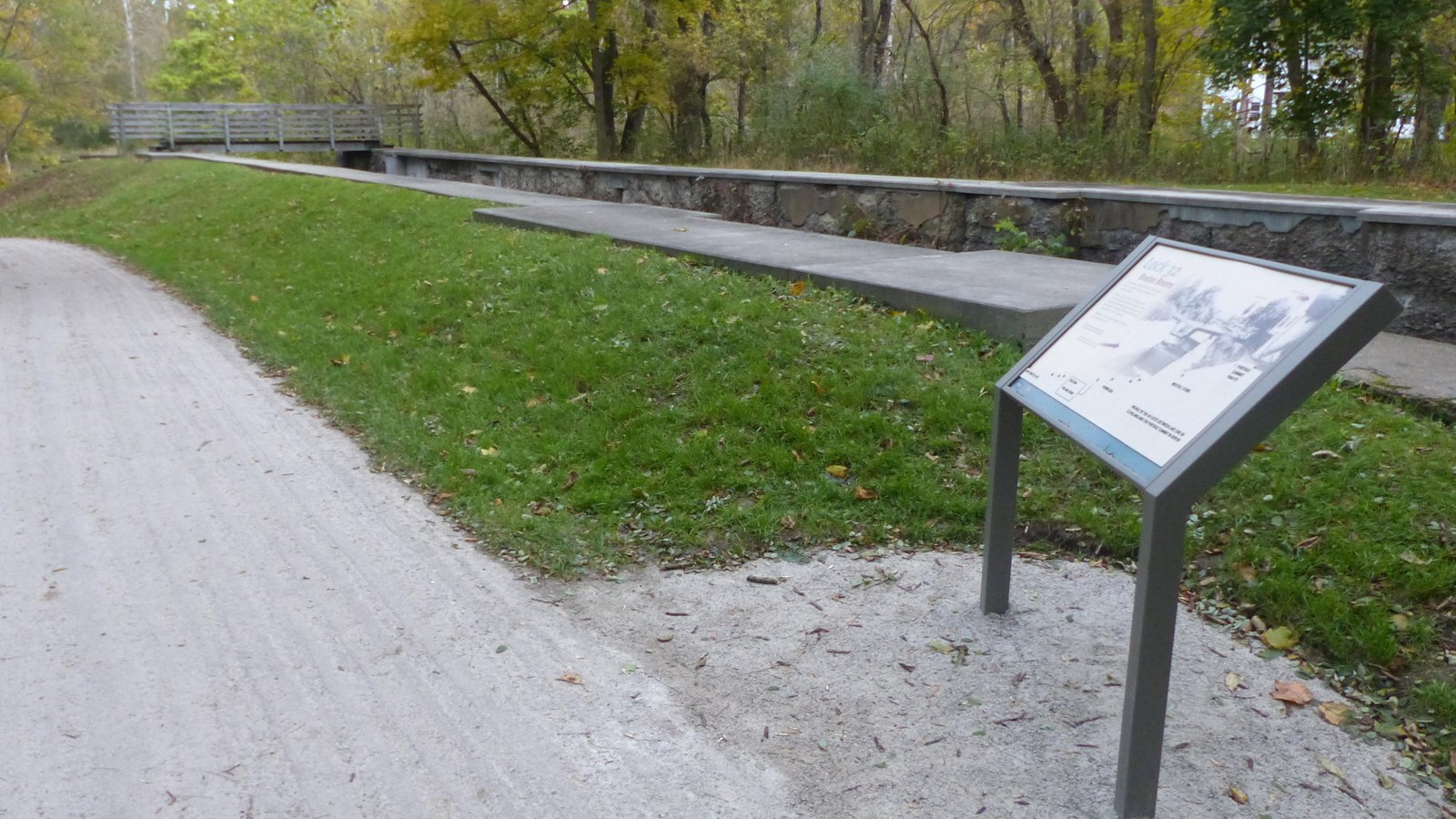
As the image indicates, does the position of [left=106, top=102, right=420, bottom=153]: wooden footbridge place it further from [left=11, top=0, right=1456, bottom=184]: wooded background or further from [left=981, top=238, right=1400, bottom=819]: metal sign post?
[left=981, top=238, right=1400, bottom=819]: metal sign post

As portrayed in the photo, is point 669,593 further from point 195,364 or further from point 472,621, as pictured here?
point 195,364

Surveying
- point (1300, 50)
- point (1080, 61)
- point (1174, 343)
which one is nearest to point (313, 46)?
point (1080, 61)

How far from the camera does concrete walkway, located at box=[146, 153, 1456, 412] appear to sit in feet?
19.4

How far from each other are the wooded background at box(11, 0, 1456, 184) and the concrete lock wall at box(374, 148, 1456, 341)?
2.29m

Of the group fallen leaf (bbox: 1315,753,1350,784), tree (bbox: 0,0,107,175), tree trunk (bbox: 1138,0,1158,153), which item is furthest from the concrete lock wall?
tree (bbox: 0,0,107,175)

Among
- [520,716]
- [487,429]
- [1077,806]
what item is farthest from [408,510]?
[1077,806]

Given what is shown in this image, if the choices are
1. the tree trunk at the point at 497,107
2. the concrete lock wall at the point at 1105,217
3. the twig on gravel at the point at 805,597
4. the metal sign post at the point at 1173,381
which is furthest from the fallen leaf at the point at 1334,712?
the tree trunk at the point at 497,107

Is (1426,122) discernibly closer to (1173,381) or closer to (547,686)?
(1173,381)

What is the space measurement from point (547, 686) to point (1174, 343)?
87.0 inches

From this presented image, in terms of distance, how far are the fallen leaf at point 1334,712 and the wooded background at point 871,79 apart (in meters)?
8.52

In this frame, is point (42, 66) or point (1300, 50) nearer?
point (1300, 50)

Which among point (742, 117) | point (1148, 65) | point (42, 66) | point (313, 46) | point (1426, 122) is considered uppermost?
point (313, 46)

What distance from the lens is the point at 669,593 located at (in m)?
4.47

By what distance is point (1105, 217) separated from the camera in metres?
8.62
